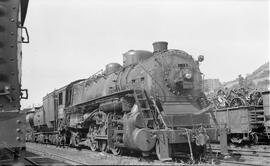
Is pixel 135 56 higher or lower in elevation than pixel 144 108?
higher

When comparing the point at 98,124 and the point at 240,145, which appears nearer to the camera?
the point at 98,124

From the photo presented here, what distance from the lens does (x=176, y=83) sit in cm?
1142

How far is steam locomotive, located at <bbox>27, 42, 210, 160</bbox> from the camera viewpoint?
33.5 feet

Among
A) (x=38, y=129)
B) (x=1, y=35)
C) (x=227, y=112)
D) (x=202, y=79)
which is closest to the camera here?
(x=1, y=35)

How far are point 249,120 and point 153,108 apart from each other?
697 cm

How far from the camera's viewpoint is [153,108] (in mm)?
11141

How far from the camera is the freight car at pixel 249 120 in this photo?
15.6 metres

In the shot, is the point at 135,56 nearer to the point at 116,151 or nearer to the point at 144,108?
the point at 144,108

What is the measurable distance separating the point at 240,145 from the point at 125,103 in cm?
860

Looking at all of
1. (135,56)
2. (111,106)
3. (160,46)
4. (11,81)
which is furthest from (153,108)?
(11,81)

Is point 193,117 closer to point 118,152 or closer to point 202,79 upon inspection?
point 202,79

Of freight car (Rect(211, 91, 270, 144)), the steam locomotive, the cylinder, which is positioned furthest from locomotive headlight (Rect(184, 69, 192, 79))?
freight car (Rect(211, 91, 270, 144))

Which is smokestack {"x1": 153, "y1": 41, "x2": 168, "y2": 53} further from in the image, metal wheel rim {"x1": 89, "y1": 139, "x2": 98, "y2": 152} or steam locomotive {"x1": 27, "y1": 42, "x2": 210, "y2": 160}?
metal wheel rim {"x1": 89, "y1": 139, "x2": 98, "y2": 152}

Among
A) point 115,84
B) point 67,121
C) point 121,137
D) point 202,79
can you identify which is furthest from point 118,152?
point 67,121
